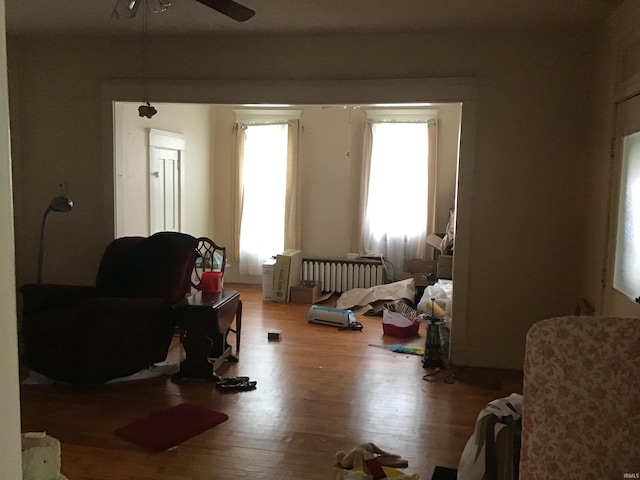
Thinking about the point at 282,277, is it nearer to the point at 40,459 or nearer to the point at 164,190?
the point at 164,190

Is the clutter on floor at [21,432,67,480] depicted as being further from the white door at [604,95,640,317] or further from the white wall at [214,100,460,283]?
the white wall at [214,100,460,283]

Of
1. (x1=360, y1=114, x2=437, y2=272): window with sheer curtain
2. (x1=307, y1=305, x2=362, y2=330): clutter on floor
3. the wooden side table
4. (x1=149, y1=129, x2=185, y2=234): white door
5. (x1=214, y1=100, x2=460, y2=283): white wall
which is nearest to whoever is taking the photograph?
the wooden side table

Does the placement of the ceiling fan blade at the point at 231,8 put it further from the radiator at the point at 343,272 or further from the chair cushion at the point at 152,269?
the radiator at the point at 343,272

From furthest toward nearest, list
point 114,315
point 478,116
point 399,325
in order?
1. point 399,325
2. point 478,116
3. point 114,315

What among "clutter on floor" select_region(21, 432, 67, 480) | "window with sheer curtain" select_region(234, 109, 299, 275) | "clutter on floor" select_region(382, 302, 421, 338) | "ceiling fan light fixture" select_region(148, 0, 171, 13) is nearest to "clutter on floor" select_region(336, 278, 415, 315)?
"clutter on floor" select_region(382, 302, 421, 338)

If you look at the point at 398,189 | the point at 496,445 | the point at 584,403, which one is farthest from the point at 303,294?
the point at 584,403

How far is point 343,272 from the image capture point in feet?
23.3

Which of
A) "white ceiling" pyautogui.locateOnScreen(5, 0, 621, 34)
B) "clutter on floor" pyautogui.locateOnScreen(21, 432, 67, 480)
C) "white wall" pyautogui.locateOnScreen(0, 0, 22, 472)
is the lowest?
"clutter on floor" pyautogui.locateOnScreen(21, 432, 67, 480)

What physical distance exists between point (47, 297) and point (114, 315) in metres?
0.77

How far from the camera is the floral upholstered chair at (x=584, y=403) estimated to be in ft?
5.55

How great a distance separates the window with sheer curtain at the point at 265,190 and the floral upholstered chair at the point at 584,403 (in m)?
5.70

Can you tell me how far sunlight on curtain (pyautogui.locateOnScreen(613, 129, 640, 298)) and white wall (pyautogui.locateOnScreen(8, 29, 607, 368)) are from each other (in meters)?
0.43

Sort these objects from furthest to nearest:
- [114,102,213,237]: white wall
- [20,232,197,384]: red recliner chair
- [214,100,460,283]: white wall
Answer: [214,100,460,283]: white wall, [114,102,213,237]: white wall, [20,232,197,384]: red recliner chair

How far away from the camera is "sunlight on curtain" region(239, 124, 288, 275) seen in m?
7.33
